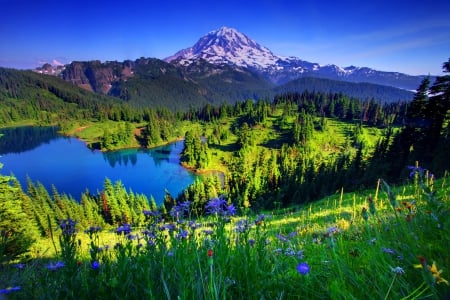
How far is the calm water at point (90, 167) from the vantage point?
98.3 meters

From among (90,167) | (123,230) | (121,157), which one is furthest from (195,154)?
(123,230)

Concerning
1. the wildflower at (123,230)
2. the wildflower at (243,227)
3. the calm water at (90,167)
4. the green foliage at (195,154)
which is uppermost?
the wildflower at (243,227)

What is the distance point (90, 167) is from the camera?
12312 cm

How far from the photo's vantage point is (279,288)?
6.96 ft

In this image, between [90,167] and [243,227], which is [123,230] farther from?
[90,167]

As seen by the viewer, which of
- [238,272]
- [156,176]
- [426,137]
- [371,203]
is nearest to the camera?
[371,203]

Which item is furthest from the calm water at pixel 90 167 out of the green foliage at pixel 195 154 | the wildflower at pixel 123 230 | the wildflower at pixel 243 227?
→ the wildflower at pixel 243 227

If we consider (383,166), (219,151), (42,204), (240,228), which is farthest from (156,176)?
(240,228)

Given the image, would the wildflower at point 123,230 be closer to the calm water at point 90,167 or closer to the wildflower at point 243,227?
the wildflower at point 243,227

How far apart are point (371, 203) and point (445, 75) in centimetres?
3706

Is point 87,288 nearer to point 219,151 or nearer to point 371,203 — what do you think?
point 371,203

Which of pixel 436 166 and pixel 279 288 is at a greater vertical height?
pixel 279 288

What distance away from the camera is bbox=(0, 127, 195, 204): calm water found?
98.3 m

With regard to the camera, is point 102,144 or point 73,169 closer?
point 73,169
